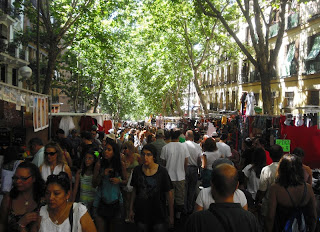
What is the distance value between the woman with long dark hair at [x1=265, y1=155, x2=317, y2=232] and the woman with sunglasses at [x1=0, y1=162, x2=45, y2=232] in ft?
7.73

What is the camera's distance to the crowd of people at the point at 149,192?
277 centimetres

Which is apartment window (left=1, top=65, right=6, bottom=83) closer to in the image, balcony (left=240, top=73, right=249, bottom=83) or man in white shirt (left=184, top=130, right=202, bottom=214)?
balcony (left=240, top=73, right=249, bottom=83)

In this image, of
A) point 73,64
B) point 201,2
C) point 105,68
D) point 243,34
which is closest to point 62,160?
point 201,2

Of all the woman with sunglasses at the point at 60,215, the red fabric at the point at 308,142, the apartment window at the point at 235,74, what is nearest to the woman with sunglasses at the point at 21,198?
the woman with sunglasses at the point at 60,215

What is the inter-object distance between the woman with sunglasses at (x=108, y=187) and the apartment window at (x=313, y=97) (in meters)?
17.5

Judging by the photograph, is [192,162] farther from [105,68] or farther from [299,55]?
[105,68]

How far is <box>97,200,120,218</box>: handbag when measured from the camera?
4.89 meters

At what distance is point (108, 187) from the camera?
16.3 ft

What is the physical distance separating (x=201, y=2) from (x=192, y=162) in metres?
7.90

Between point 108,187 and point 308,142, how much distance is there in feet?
20.9

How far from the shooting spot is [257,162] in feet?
18.3

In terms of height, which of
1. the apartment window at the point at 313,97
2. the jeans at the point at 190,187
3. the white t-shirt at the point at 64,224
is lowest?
the jeans at the point at 190,187

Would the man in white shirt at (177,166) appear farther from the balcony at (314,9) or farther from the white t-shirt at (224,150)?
the balcony at (314,9)

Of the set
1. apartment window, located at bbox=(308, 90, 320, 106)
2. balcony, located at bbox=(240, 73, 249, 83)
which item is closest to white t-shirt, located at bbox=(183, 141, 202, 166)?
apartment window, located at bbox=(308, 90, 320, 106)
